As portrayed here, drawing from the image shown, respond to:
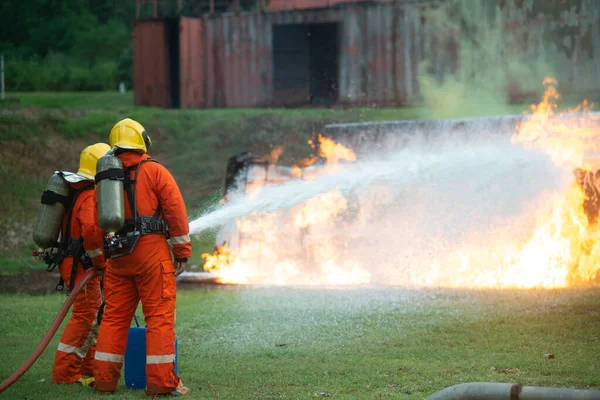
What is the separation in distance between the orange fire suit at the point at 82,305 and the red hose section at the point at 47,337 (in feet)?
0.73

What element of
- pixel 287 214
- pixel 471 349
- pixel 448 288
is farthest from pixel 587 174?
pixel 471 349

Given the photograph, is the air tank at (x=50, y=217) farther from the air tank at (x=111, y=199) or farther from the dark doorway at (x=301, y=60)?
the dark doorway at (x=301, y=60)

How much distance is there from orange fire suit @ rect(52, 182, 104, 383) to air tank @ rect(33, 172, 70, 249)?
0.36ft

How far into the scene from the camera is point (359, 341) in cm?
926

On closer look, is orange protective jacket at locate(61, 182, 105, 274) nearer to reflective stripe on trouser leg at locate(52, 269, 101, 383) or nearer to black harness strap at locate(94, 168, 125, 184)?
reflective stripe on trouser leg at locate(52, 269, 101, 383)

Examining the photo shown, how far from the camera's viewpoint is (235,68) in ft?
88.3

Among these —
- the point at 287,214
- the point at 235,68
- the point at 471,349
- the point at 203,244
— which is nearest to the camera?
the point at 471,349

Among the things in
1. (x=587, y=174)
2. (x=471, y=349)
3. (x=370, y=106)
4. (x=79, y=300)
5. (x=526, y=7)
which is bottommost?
(x=471, y=349)

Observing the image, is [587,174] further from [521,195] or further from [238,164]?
[238,164]

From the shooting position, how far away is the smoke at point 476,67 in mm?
23172

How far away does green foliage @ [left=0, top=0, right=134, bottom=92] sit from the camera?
39.4 m

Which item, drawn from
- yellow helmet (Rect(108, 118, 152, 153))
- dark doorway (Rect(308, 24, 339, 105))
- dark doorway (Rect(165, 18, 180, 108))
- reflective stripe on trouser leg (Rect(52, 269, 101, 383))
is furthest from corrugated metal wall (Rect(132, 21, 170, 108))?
yellow helmet (Rect(108, 118, 152, 153))

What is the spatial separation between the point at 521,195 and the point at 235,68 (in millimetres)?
14698

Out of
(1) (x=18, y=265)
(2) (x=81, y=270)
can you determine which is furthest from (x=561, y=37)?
(2) (x=81, y=270)
